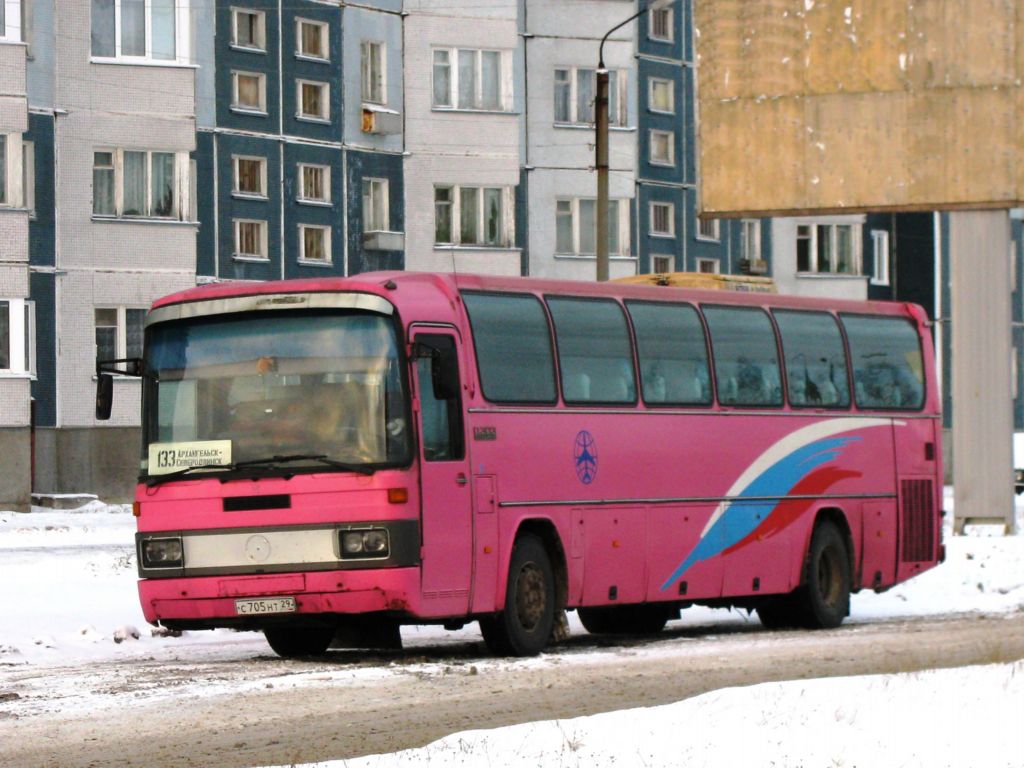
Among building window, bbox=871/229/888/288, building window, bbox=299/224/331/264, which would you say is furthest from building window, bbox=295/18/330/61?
building window, bbox=871/229/888/288

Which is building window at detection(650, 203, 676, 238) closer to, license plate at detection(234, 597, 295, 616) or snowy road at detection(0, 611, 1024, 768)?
snowy road at detection(0, 611, 1024, 768)

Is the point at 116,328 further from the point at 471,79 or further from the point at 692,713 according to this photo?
the point at 692,713

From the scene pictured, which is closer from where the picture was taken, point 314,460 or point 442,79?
point 314,460

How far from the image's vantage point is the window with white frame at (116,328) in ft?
172

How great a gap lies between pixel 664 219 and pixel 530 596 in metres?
49.6

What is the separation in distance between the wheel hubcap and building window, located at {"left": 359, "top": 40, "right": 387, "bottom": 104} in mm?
40348

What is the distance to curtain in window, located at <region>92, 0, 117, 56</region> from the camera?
170 ft

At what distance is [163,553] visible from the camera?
724 inches

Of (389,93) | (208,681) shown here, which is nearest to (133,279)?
(389,93)

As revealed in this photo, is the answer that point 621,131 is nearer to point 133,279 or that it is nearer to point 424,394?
point 133,279

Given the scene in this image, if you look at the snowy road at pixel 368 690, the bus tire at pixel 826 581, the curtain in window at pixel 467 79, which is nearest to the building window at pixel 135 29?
the curtain in window at pixel 467 79

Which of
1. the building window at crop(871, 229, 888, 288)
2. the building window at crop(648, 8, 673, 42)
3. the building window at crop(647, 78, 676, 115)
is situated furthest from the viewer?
the building window at crop(871, 229, 888, 288)

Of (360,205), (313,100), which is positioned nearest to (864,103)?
(313,100)

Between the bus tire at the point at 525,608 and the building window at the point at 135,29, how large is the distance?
3434cm
